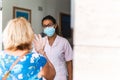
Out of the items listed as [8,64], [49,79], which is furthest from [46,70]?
[8,64]

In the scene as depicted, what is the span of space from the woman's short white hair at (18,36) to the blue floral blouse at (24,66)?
0.08 meters

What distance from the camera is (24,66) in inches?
98.8

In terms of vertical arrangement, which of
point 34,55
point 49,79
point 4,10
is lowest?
point 49,79

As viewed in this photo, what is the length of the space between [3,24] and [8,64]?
7.89 ft

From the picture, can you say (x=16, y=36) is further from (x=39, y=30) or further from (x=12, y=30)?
(x=39, y=30)

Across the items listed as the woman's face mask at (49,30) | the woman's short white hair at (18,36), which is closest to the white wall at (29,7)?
the woman's face mask at (49,30)
